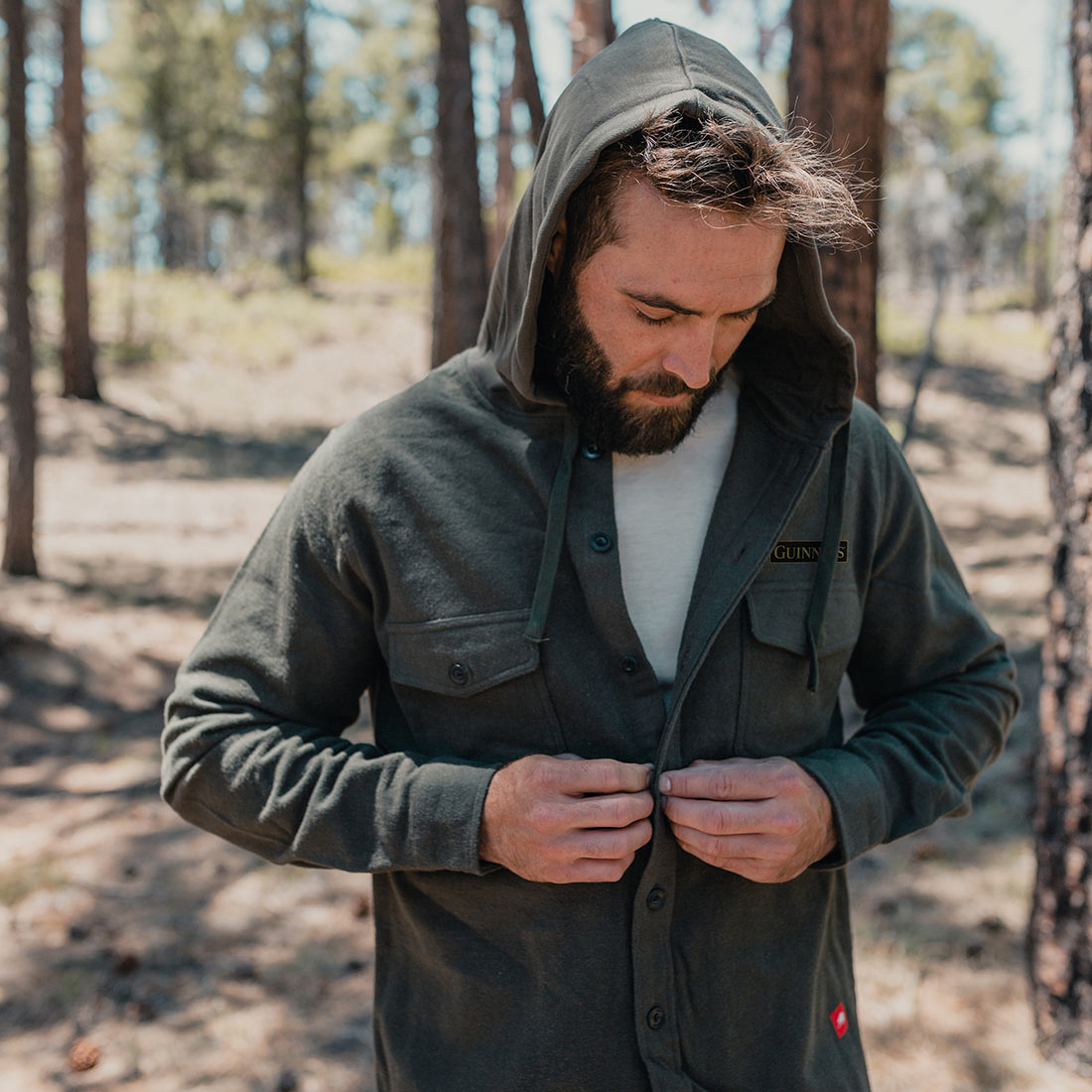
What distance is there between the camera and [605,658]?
160 cm

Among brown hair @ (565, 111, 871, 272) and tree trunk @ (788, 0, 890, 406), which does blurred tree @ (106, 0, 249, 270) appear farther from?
brown hair @ (565, 111, 871, 272)

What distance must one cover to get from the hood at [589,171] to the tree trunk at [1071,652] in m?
1.60

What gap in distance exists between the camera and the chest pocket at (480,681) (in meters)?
1.58

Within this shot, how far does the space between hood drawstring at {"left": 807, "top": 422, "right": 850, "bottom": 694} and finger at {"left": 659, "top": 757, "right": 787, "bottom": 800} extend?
22 cm

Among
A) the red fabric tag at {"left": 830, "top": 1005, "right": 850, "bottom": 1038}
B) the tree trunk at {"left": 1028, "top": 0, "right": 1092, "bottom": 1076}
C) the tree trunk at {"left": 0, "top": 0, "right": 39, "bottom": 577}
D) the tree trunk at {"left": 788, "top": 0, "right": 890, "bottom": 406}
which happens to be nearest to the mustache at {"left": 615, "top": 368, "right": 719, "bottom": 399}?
the red fabric tag at {"left": 830, "top": 1005, "right": 850, "bottom": 1038}

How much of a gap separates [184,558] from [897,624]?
8.14m

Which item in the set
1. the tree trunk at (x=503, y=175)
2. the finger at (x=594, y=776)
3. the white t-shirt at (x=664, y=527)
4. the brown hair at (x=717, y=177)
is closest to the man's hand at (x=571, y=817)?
the finger at (x=594, y=776)

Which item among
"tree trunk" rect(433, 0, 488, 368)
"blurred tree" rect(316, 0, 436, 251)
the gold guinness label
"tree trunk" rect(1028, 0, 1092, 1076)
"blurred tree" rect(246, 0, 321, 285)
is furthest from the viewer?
"blurred tree" rect(316, 0, 436, 251)

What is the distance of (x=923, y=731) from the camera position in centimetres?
174

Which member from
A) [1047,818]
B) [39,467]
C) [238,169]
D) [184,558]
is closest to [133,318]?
[39,467]

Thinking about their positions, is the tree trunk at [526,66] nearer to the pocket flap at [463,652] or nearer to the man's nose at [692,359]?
the man's nose at [692,359]

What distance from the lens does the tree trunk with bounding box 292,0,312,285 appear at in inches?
972

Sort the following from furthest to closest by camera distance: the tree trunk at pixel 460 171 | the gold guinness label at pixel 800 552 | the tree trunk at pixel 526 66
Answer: the tree trunk at pixel 460 171 → the tree trunk at pixel 526 66 → the gold guinness label at pixel 800 552

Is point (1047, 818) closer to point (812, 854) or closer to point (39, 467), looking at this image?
point (812, 854)
